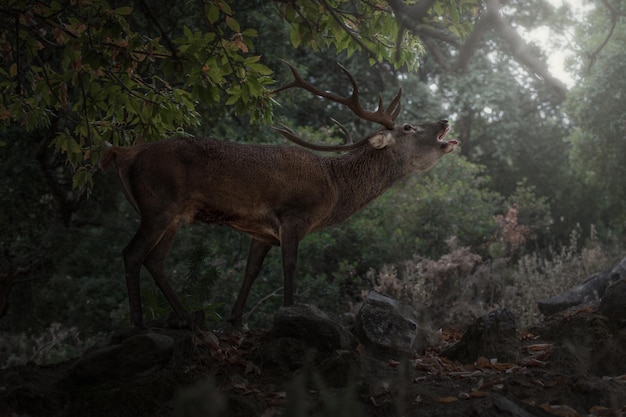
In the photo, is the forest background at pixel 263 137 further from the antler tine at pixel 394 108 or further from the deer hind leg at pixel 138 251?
the deer hind leg at pixel 138 251

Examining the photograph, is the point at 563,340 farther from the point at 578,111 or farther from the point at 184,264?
the point at 578,111

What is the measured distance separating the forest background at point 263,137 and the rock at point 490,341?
2.21 meters

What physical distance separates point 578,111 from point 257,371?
12978 millimetres

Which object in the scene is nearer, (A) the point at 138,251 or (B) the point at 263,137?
(A) the point at 138,251

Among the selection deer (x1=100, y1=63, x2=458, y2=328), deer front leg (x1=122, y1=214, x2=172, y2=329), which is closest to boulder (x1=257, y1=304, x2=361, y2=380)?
deer (x1=100, y1=63, x2=458, y2=328)

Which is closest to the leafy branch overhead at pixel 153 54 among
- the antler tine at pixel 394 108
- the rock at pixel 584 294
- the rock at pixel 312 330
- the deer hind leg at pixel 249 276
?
the antler tine at pixel 394 108

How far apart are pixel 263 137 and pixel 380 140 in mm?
5938

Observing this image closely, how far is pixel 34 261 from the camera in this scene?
Result: 10.5m

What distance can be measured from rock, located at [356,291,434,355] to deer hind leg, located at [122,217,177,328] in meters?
1.80

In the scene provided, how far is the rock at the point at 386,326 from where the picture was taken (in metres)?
6.03

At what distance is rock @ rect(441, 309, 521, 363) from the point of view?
19.2 ft

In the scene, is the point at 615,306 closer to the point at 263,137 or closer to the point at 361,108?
the point at 361,108

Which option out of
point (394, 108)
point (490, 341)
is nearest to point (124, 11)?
point (394, 108)

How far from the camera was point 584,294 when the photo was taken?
914 cm
